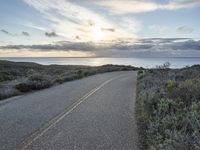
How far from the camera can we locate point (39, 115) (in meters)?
11.1

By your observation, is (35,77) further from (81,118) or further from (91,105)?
(81,118)

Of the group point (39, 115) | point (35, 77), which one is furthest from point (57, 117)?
point (35, 77)

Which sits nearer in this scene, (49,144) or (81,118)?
(49,144)

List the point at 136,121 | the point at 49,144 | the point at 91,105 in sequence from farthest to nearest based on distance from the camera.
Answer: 1. the point at 91,105
2. the point at 136,121
3. the point at 49,144

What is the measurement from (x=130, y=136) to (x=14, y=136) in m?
3.18

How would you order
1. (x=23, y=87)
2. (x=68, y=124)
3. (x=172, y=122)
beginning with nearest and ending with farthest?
(x=172, y=122)
(x=68, y=124)
(x=23, y=87)

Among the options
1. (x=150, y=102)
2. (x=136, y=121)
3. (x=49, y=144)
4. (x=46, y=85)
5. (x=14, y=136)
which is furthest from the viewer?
(x=46, y=85)

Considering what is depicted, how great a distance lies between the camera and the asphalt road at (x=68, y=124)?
7.60 metres

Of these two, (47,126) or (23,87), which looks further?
(23,87)

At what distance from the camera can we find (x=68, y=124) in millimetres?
9703

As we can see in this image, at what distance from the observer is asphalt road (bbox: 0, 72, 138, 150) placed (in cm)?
760

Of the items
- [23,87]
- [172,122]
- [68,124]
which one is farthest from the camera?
[23,87]

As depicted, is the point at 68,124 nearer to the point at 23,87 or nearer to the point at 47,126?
the point at 47,126

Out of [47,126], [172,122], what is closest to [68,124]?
[47,126]
